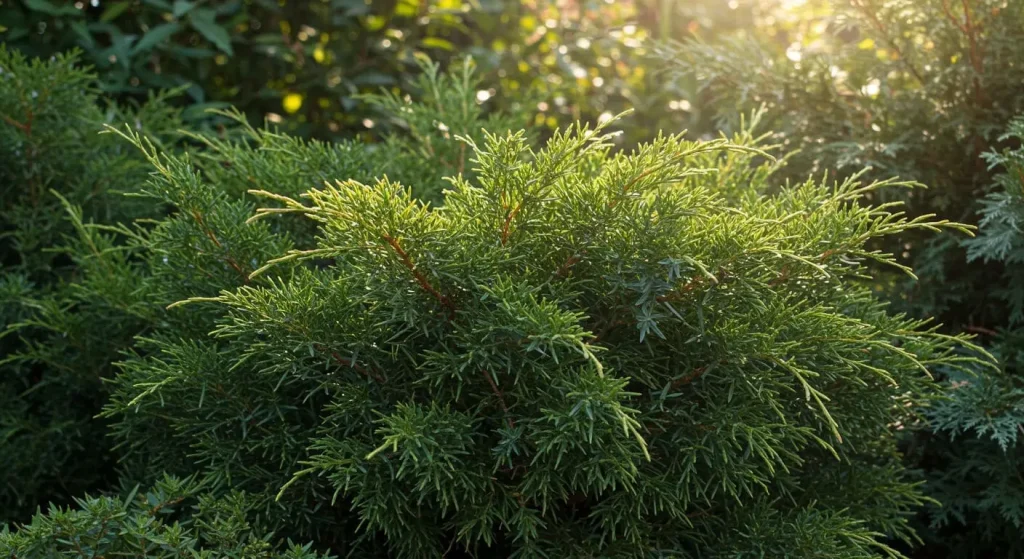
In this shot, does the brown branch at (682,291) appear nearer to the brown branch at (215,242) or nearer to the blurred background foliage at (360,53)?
the brown branch at (215,242)

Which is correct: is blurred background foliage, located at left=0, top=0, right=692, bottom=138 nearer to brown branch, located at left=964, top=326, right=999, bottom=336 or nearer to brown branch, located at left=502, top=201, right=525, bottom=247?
brown branch, located at left=964, top=326, right=999, bottom=336

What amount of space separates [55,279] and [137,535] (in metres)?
1.44

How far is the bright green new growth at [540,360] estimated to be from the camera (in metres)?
1.54

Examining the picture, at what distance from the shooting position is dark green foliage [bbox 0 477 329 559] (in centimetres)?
153

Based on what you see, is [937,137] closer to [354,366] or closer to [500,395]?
[500,395]

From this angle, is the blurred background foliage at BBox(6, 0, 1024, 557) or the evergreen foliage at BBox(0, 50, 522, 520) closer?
Result: the evergreen foliage at BBox(0, 50, 522, 520)

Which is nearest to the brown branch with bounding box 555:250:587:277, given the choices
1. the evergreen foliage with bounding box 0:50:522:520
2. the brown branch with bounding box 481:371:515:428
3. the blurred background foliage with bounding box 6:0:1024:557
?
the brown branch with bounding box 481:371:515:428

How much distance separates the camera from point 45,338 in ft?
8.54

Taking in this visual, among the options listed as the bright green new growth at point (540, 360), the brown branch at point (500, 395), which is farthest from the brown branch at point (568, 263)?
the brown branch at point (500, 395)

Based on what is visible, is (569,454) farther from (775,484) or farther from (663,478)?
(775,484)

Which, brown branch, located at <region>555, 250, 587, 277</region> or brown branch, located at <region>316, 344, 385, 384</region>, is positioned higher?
brown branch, located at <region>555, 250, 587, 277</region>

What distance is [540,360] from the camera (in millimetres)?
1617

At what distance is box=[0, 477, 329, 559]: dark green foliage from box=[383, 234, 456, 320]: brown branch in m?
0.50

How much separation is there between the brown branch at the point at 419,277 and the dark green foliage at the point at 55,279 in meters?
0.90
